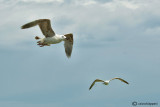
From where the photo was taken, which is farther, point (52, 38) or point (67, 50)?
point (67, 50)

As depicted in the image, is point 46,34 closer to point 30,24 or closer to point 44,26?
point 44,26

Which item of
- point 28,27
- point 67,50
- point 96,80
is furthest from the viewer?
point 67,50

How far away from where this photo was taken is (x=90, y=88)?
125 feet

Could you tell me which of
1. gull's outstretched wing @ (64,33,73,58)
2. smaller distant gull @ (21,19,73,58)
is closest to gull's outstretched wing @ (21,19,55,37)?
smaller distant gull @ (21,19,73,58)

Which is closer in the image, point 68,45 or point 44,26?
point 44,26

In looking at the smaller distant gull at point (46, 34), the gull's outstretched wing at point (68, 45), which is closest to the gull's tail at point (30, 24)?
the smaller distant gull at point (46, 34)

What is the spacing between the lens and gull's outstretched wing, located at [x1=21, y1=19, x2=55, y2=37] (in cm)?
3430

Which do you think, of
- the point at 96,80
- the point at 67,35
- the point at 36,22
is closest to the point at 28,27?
the point at 36,22

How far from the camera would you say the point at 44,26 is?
116 ft

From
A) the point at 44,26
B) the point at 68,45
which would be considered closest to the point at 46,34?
the point at 44,26

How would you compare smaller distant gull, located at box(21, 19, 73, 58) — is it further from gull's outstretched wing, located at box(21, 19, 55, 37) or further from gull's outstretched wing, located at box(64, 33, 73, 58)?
gull's outstretched wing, located at box(64, 33, 73, 58)

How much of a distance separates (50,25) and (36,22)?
4.13 ft

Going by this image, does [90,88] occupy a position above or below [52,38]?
below

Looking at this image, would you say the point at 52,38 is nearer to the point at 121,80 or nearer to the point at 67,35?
the point at 67,35
